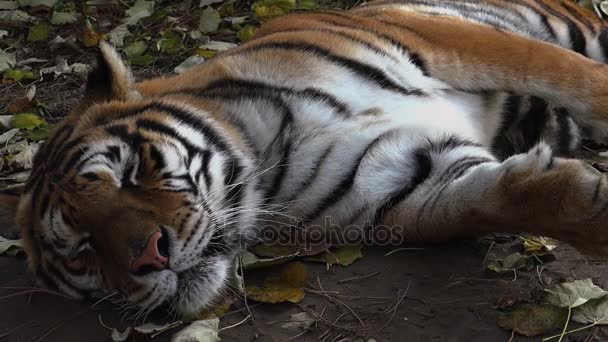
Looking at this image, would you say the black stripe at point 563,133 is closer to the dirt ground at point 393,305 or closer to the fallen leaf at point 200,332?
the dirt ground at point 393,305

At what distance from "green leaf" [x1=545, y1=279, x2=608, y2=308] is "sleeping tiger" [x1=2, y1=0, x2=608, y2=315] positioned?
11 centimetres

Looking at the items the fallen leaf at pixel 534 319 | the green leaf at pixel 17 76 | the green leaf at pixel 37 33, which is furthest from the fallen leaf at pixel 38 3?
the fallen leaf at pixel 534 319

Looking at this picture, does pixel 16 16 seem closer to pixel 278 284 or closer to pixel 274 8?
pixel 274 8

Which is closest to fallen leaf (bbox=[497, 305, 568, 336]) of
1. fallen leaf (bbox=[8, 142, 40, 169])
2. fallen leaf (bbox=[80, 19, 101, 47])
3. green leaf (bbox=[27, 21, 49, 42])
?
fallen leaf (bbox=[8, 142, 40, 169])

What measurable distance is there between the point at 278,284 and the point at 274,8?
2.26 m

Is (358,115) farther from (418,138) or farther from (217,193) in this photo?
(217,193)

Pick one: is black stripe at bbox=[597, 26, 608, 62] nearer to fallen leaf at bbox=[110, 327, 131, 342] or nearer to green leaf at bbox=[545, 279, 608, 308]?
green leaf at bbox=[545, 279, 608, 308]

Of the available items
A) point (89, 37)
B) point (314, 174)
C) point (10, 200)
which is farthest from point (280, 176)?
point (89, 37)

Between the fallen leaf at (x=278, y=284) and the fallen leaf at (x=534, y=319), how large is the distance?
53 centimetres

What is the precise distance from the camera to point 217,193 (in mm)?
2131

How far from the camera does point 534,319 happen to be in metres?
1.79

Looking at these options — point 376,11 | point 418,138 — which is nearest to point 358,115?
point 418,138

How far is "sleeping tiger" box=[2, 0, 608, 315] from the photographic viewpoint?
1.92 m

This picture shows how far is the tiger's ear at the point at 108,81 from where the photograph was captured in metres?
2.32
